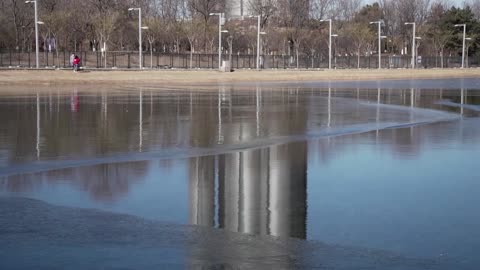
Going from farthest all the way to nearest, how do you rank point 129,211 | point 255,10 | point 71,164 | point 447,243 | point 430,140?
point 255,10 < point 430,140 < point 71,164 < point 129,211 < point 447,243

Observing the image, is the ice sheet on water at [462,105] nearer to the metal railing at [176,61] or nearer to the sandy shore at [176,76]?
the sandy shore at [176,76]

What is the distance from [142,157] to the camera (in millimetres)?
14617

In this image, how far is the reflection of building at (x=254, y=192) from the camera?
8969 millimetres

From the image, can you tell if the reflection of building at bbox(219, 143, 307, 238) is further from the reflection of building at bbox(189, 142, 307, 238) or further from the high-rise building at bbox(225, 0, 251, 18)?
the high-rise building at bbox(225, 0, 251, 18)

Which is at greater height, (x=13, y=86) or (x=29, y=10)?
(x=29, y=10)

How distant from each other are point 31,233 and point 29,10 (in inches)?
3345

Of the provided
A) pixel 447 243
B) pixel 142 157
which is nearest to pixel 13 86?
pixel 142 157

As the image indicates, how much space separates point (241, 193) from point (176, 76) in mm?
47537

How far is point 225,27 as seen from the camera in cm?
9081

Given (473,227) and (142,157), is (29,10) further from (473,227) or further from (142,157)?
(473,227)

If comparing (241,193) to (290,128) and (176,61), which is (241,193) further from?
(176,61)

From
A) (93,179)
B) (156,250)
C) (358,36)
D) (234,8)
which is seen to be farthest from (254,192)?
(358,36)

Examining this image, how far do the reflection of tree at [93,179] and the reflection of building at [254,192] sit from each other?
106 cm

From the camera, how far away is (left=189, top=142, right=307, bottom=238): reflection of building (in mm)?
8969
